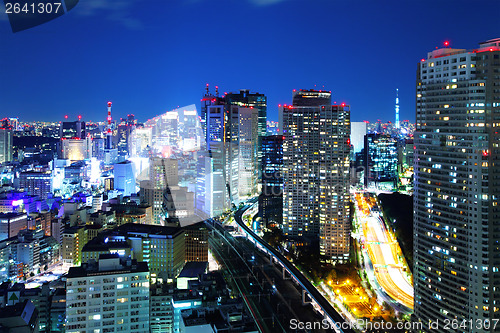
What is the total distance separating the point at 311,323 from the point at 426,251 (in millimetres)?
2375

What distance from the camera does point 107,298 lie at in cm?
623

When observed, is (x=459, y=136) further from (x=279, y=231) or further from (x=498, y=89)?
(x=279, y=231)

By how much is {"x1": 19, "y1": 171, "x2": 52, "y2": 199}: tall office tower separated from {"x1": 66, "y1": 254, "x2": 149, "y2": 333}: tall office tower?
17.8 metres

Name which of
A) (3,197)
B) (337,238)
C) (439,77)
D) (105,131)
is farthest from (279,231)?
(105,131)

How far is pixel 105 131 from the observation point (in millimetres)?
29750

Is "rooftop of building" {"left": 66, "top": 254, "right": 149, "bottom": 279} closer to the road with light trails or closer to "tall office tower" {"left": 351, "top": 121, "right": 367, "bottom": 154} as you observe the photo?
the road with light trails

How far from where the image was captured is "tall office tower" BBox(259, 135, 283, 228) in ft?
52.3

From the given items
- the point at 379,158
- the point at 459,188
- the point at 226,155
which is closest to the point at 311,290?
the point at 459,188

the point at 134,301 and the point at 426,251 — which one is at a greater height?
the point at 426,251

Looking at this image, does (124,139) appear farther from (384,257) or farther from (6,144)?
(384,257)

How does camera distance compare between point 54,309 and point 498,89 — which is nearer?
point 498,89

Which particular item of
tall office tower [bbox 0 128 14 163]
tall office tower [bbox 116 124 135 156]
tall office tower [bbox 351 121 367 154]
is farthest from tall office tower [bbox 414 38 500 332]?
tall office tower [bbox 0 128 14 163]

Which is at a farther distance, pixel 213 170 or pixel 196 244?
pixel 213 170

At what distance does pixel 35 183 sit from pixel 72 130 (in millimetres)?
8200
